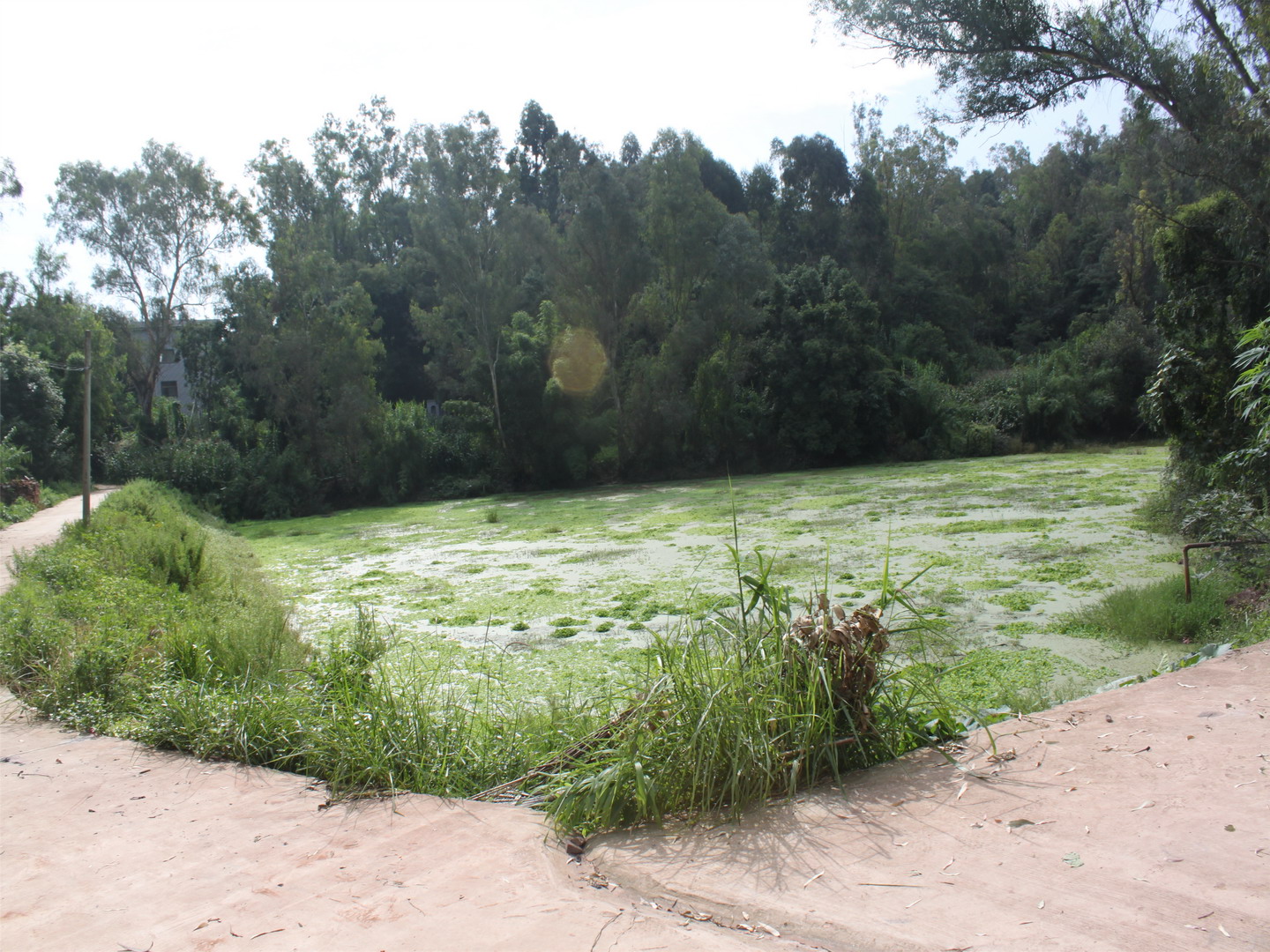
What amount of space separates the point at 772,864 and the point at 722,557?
318 inches

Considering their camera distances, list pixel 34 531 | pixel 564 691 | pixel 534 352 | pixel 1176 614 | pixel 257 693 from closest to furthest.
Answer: pixel 257 693
pixel 564 691
pixel 1176 614
pixel 34 531
pixel 534 352

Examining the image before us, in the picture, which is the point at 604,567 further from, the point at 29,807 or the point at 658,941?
the point at 658,941

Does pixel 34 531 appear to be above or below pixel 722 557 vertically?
above

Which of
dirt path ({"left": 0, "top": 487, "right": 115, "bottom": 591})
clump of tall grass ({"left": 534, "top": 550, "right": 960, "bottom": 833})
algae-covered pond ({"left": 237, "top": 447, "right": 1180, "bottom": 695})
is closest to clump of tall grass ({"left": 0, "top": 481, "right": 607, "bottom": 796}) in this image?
clump of tall grass ({"left": 534, "top": 550, "right": 960, "bottom": 833})

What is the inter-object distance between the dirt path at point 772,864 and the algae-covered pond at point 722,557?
1226 mm

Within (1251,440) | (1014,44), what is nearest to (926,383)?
(1014,44)

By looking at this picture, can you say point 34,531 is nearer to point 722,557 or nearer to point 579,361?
point 722,557

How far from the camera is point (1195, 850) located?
2277 millimetres

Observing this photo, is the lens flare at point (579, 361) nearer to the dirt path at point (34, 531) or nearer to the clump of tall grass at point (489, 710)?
the dirt path at point (34, 531)

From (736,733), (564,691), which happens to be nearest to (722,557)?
(564,691)

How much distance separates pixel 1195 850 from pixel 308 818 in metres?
2.77

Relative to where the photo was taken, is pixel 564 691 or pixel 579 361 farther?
→ pixel 579 361

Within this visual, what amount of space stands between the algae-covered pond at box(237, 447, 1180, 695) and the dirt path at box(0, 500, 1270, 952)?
1226 mm

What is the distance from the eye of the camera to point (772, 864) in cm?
248
